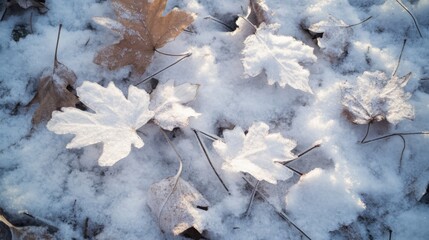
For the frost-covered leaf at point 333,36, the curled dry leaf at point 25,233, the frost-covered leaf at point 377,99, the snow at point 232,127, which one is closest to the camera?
the curled dry leaf at point 25,233

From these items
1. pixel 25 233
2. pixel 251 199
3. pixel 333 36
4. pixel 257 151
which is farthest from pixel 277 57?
pixel 25 233

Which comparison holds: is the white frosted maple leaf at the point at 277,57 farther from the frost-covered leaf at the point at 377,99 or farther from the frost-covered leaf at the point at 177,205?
the frost-covered leaf at the point at 177,205

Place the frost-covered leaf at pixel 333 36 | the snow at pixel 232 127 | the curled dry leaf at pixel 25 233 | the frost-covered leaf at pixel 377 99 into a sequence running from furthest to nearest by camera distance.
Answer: the frost-covered leaf at pixel 333 36 < the frost-covered leaf at pixel 377 99 < the snow at pixel 232 127 < the curled dry leaf at pixel 25 233

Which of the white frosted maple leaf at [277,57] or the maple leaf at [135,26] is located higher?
the maple leaf at [135,26]

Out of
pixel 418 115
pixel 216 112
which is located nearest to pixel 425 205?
pixel 418 115

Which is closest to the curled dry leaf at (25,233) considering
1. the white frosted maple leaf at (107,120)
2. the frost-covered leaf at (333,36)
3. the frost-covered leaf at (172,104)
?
the white frosted maple leaf at (107,120)

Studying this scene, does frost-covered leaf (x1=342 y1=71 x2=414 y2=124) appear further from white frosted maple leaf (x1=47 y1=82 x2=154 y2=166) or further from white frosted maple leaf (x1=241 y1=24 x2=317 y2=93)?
white frosted maple leaf (x1=47 y1=82 x2=154 y2=166)
